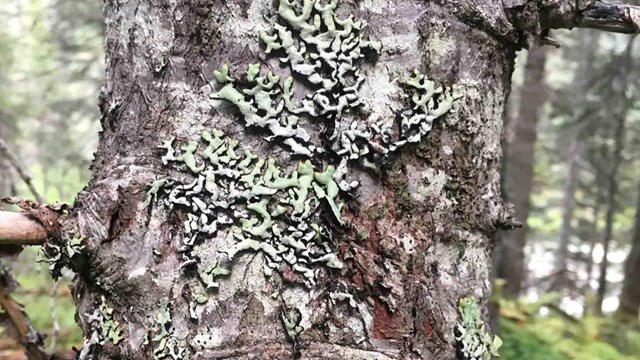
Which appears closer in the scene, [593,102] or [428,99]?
[428,99]

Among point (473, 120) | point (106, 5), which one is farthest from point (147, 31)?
point (473, 120)

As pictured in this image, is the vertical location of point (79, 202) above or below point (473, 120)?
below

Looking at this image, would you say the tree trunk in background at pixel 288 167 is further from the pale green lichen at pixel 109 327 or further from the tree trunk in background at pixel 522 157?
the tree trunk in background at pixel 522 157

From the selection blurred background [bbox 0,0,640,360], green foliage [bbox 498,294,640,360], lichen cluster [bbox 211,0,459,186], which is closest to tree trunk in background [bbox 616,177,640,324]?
blurred background [bbox 0,0,640,360]

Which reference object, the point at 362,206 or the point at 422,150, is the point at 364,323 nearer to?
the point at 362,206

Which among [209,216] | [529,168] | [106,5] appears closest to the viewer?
[209,216]

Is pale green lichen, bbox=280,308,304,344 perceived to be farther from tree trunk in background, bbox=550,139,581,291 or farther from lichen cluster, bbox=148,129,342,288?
tree trunk in background, bbox=550,139,581,291

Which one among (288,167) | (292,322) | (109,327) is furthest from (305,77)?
(109,327)
